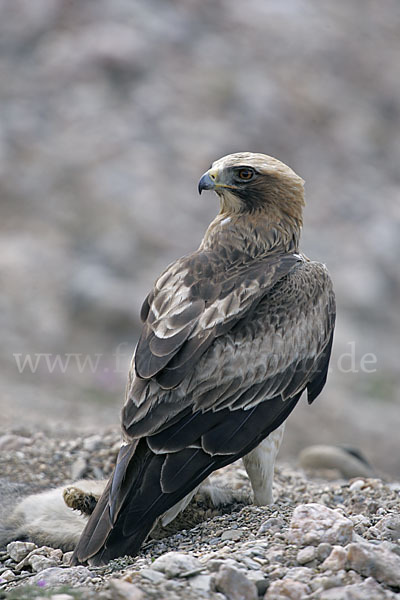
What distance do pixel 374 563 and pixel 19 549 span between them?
7.91 ft

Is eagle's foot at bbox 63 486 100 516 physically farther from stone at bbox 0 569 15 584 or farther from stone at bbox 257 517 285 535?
stone at bbox 257 517 285 535

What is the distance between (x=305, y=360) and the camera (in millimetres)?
6051

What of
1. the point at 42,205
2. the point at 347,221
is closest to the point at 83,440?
the point at 42,205

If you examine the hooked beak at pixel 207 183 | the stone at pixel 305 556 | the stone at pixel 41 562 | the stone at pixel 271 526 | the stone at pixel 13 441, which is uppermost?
the hooked beak at pixel 207 183

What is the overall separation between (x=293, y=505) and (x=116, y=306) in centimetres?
850

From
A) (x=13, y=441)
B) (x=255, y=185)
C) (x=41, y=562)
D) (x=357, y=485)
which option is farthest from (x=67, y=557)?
(x=255, y=185)

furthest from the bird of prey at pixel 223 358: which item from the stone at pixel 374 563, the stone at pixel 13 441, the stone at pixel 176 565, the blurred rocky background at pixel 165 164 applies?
the blurred rocky background at pixel 165 164

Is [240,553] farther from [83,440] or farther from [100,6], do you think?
[100,6]

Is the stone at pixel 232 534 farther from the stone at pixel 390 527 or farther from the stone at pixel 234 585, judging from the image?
the stone at pixel 234 585

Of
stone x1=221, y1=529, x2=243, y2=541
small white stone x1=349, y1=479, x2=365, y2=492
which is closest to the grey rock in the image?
stone x1=221, y1=529, x2=243, y2=541

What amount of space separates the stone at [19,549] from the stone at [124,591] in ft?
5.39

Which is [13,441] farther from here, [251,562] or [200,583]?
[200,583]

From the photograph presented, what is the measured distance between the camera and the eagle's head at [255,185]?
660 centimetres

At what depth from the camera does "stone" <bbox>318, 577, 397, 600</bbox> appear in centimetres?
404
